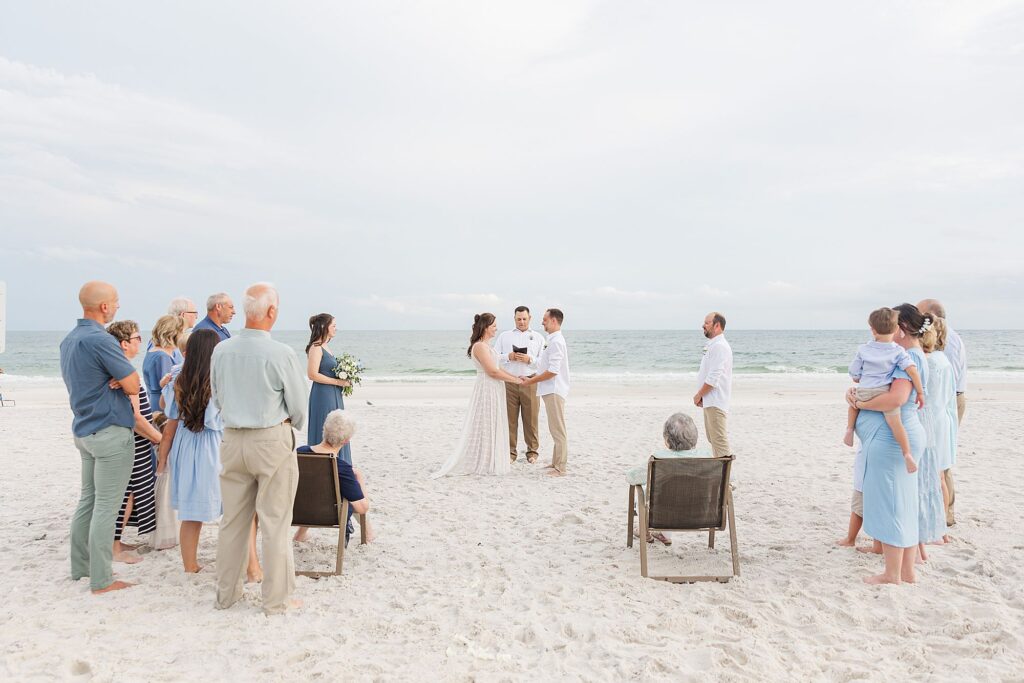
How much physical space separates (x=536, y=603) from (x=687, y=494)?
1216 mm

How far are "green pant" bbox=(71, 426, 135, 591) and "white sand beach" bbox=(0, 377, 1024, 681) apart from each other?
0.72ft

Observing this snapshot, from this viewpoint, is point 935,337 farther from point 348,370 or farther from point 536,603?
point 348,370

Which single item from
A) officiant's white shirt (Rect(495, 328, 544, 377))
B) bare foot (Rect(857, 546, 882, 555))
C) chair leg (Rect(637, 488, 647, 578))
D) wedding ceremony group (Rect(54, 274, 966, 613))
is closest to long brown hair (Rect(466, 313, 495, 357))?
officiant's white shirt (Rect(495, 328, 544, 377))

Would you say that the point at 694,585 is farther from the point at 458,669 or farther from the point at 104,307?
the point at 104,307

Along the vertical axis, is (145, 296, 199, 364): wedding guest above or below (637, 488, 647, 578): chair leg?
above

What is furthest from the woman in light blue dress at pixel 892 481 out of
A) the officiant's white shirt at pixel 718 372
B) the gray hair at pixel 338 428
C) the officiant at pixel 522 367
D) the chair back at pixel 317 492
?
the officiant at pixel 522 367

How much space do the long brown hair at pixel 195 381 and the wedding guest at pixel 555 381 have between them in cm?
389

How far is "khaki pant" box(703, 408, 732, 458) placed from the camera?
650cm

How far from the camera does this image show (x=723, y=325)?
653 cm

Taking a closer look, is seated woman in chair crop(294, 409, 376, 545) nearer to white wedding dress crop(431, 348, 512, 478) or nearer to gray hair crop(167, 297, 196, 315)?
gray hair crop(167, 297, 196, 315)

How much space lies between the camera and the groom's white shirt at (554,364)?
7246mm

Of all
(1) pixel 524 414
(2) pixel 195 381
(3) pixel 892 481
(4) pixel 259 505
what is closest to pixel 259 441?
(4) pixel 259 505

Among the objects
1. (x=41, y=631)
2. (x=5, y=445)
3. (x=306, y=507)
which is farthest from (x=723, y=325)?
(x=5, y=445)

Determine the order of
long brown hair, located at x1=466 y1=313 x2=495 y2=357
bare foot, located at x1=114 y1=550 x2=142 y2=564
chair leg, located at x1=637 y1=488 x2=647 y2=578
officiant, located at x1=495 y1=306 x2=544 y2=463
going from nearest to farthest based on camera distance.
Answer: chair leg, located at x1=637 y1=488 x2=647 y2=578, bare foot, located at x1=114 y1=550 x2=142 y2=564, long brown hair, located at x1=466 y1=313 x2=495 y2=357, officiant, located at x1=495 y1=306 x2=544 y2=463
